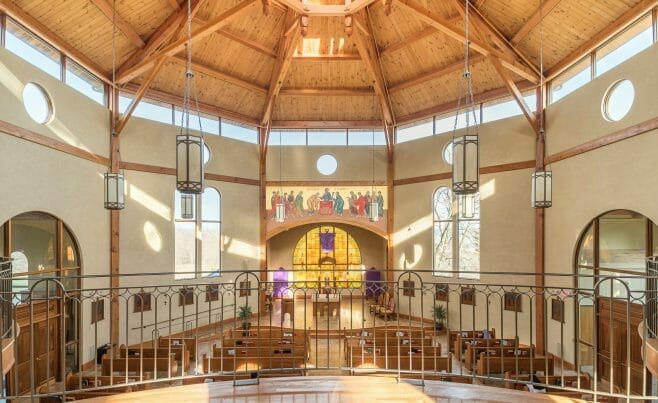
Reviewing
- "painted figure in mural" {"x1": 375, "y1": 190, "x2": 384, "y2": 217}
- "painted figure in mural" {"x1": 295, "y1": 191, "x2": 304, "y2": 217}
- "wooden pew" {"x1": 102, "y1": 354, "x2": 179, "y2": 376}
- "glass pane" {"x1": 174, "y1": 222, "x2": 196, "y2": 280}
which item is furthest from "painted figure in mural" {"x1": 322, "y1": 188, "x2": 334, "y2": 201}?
"wooden pew" {"x1": 102, "y1": 354, "x2": 179, "y2": 376}

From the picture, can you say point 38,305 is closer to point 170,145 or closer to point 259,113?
point 170,145

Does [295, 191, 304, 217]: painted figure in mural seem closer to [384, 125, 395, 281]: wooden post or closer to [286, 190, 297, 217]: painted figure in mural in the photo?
[286, 190, 297, 217]: painted figure in mural

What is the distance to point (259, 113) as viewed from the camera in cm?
1404

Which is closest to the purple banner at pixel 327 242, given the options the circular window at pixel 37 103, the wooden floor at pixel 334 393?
the circular window at pixel 37 103

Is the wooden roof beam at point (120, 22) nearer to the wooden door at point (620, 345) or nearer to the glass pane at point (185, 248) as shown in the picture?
the glass pane at point (185, 248)

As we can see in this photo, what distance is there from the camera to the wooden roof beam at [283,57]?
10.5 meters

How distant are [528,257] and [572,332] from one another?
81.4 inches

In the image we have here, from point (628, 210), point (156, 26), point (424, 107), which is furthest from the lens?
point (424, 107)

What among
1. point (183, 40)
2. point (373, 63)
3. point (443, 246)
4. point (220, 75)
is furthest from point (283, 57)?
point (443, 246)

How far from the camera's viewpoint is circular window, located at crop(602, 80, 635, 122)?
25.0 ft

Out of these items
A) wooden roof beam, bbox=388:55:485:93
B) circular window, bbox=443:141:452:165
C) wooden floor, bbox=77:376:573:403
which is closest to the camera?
wooden floor, bbox=77:376:573:403

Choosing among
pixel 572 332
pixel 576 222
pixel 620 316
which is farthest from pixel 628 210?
pixel 572 332

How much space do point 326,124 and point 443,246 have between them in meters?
5.62

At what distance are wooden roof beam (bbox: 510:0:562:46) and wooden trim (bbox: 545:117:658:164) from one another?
9.25ft
